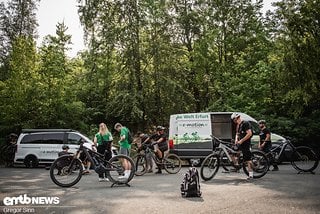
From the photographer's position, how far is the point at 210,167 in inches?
425

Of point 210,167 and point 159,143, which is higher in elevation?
point 159,143

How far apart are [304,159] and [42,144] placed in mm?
12634

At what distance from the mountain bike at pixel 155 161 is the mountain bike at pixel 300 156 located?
3512 millimetres

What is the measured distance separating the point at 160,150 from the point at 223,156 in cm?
318

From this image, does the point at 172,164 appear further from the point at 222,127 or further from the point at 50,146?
the point at 50,146

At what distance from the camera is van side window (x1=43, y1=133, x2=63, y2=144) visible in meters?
18.2

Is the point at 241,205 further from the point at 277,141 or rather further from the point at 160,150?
the point at 277,141

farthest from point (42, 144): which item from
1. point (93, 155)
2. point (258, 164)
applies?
point (258, 164)

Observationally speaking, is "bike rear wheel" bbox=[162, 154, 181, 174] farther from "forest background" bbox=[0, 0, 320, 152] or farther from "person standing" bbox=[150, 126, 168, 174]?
"forest background" bbox=[0, 0, 320, 152]

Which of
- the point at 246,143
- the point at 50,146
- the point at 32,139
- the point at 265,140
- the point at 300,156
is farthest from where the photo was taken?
the point at 32,139

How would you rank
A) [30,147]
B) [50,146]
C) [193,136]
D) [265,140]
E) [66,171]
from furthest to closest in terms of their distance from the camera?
[30,147]
[50,146]
[193,136]
[265,140]
[66,171]

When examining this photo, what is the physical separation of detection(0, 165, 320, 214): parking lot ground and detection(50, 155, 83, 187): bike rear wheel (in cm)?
21

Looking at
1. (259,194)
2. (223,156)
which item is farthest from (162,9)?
(259,194)

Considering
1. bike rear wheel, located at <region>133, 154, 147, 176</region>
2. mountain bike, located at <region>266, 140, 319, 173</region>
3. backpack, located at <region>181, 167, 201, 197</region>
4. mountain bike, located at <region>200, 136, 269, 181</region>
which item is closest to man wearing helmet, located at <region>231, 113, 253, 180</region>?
mountain bike, located at <region>200, 136, 269, 181</region>
